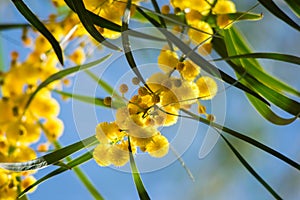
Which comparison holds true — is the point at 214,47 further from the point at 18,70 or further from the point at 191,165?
the point at 191,165

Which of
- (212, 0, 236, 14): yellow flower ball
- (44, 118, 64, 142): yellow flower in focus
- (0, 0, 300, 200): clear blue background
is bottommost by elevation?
(212, 0, 236, 14): yellow flower ball

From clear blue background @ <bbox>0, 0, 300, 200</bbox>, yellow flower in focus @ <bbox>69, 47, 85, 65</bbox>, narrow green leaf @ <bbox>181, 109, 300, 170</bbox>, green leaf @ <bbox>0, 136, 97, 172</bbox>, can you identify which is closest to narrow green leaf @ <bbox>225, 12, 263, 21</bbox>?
narrow green leaf @ <bbox>181, 109, 300, 170</bbox>

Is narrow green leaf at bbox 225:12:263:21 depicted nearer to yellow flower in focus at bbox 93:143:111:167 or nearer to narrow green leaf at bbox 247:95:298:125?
narrow green leaf at bbox 247:95:298:125

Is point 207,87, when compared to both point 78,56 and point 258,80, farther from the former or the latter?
point 78,56

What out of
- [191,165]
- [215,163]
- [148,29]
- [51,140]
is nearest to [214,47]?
[148,29]

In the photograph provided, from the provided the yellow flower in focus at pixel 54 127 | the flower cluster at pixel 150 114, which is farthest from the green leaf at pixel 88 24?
the yellow flower in focus at pixel 54 127

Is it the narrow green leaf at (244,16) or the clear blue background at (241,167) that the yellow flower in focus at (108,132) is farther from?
the clear blue background at (241,167)
